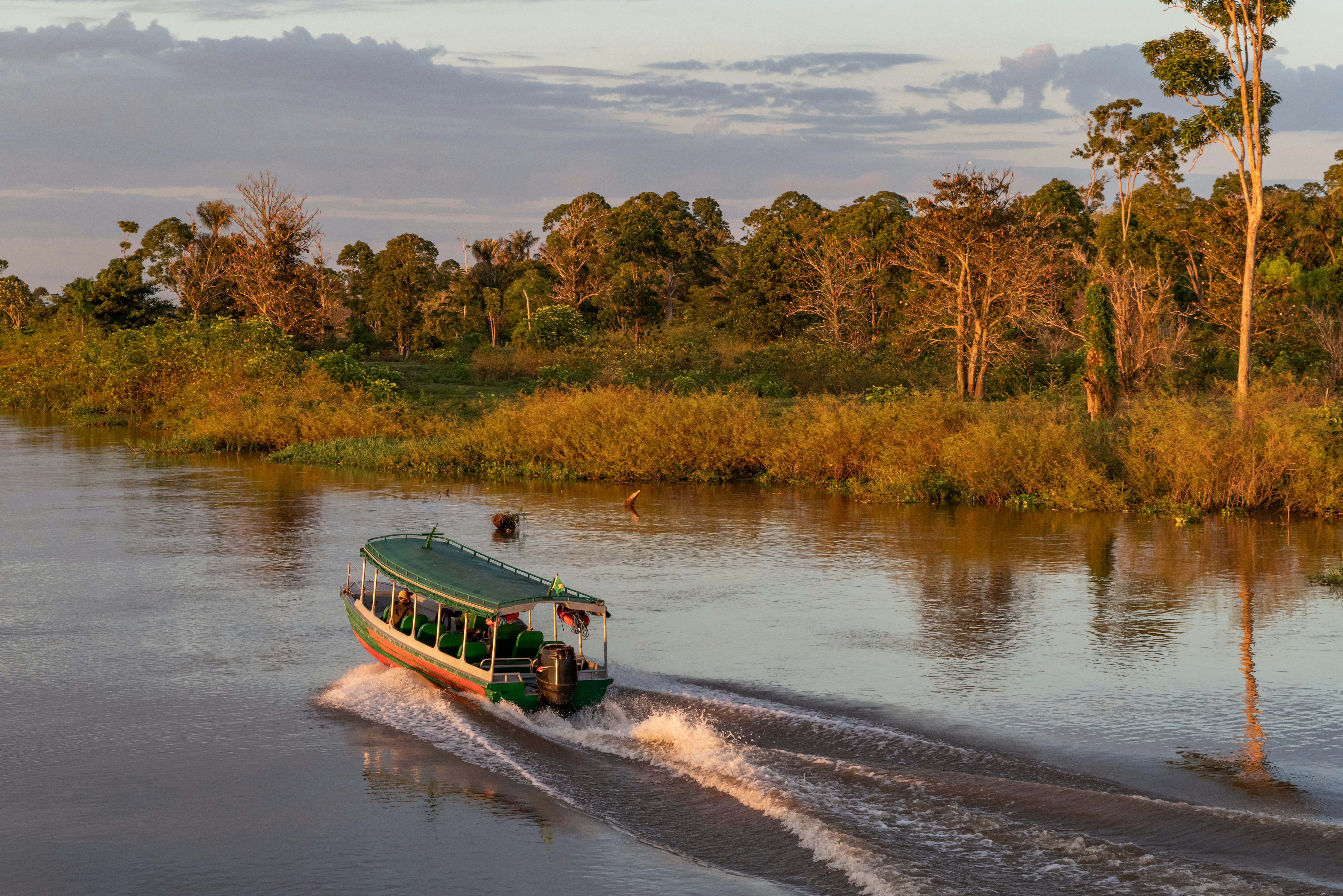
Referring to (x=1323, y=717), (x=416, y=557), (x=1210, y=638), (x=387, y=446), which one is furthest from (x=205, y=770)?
(x=387, y=446)

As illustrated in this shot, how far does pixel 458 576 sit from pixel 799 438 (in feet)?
60.9

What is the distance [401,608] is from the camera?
13.9m

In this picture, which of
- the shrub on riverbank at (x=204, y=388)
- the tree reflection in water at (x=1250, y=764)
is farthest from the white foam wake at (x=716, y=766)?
the shrub on riverbank at (x=204, y=388)

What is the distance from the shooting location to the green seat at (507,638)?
12.3 metres

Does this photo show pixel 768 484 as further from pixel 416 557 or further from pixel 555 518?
pixel 416 557

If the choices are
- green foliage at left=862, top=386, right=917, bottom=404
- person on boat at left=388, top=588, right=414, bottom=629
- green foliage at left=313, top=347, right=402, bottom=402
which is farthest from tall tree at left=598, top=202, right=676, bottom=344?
person on boat at left=388, top=588, right=414, bottom=629

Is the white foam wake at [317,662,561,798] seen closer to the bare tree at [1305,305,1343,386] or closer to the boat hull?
the boat hull

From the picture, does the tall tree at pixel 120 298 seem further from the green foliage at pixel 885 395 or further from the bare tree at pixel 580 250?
the green foliage at pixel 885 395

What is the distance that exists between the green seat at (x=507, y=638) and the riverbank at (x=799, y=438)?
17.0m

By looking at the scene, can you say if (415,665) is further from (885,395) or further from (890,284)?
(890,284)

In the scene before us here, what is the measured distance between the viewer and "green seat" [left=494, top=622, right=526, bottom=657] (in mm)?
12289

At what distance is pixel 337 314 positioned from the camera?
84875 millimetres

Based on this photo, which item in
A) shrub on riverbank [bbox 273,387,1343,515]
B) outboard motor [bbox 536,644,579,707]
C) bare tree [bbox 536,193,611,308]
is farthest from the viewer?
bare tree [bbox 536,193,611,308]

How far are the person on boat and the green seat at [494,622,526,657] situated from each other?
5.63 feet
